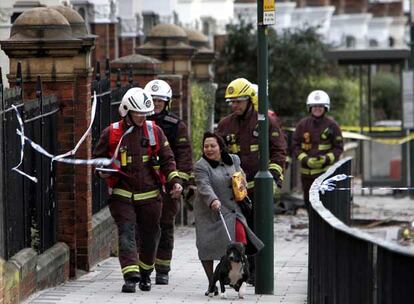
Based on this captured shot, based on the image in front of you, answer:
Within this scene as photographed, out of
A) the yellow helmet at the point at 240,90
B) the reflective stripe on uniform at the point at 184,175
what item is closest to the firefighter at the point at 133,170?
the reflective stripe on uniform at the point at 184,175

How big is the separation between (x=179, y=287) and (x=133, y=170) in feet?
4.80

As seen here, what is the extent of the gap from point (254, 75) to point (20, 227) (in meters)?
20.2

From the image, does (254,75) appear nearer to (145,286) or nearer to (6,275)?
(145,286)

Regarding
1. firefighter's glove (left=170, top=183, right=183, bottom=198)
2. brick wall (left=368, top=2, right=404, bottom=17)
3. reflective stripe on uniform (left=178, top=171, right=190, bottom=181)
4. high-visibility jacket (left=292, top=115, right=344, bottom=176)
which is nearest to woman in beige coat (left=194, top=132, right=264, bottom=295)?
firefighter's glove (left=170, top=183, right=183, bottom=198)

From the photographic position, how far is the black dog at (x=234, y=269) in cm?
1318

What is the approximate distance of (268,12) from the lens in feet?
45.3

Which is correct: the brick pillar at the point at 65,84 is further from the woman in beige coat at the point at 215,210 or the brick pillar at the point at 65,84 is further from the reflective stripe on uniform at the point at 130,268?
the woman in beige coat at the point at 215,210

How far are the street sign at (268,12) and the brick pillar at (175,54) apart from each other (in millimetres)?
8847

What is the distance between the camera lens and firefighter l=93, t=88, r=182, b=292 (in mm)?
13500

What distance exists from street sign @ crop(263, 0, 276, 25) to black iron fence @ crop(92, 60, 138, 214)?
2.91 m

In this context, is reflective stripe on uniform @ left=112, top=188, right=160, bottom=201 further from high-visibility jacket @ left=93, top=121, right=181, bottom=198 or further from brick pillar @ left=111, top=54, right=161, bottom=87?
brick pillar @ left=111, top=54, right=161, bottom=87

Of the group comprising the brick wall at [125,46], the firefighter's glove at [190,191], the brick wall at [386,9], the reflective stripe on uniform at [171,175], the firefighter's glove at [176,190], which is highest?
the brick wall at [386,9]

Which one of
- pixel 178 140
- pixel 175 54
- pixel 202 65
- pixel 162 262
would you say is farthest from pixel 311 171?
pixel 162 262

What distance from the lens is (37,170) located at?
1391cm
